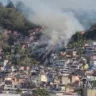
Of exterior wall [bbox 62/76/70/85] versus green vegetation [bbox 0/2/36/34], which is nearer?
exterior wall [bbox 62/76/70/85]

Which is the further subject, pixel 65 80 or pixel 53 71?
pixel 53 71

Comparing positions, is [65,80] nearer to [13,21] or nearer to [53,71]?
[53,71]

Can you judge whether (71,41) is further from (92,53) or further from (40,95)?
(40,95)

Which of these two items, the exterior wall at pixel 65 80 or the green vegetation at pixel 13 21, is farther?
the green vegetation at pixel 13 21

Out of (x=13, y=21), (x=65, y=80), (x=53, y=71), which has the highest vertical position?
(x=13, y=21)

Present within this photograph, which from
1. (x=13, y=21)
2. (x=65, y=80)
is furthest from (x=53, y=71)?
(x=13, y=21)

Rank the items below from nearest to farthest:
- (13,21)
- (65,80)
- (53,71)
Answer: (65,80) < (53,71) < (13,21)

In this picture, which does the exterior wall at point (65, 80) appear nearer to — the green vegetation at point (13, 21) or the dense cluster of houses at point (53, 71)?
the dense cluster of houses at point (53, 71)

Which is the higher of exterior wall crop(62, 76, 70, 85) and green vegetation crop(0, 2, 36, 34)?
green vegetation crop(0, 2, 36, 34)

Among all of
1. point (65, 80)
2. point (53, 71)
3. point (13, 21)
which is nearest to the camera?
point (65, 80)

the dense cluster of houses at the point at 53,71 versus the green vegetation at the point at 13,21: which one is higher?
the green vegetation at the point at 13,21

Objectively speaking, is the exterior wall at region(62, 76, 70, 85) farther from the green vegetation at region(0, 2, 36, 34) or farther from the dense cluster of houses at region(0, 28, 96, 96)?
the green vegetation at region(0, 2, 36, 34)
